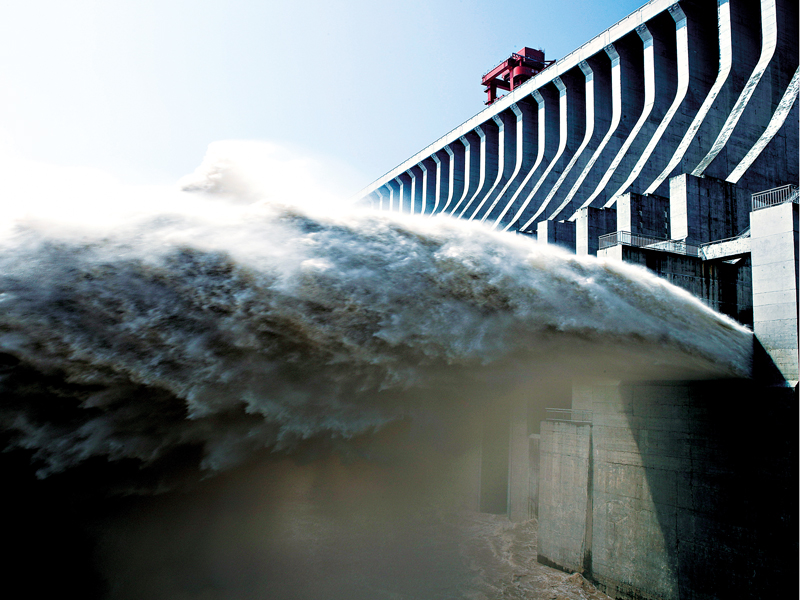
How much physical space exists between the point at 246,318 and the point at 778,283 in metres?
14.2

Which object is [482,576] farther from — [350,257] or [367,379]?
[350,257]

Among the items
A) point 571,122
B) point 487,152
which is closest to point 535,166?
point 571,122

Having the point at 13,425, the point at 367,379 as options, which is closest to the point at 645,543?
the point at 367,379

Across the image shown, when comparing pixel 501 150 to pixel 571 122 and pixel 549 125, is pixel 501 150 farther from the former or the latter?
pixel 571 122

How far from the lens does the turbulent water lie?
841 cm

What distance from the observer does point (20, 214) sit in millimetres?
8641

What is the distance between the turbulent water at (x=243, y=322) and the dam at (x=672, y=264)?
4.67 metres

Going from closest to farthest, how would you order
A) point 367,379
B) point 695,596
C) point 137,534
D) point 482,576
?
1. point 367,379
2. point 137,534
3. point 695,596
4. point 482,576

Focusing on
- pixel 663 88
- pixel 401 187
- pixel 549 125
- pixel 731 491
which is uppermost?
pixel 401 187

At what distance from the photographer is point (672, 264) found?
18.5m

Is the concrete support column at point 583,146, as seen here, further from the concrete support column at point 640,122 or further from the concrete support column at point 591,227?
the concrete support column at point 591,227

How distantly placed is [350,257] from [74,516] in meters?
7.52

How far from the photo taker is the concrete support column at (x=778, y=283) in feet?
48.1

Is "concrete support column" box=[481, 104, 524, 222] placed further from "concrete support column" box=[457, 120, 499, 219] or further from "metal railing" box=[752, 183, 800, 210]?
"metal railing" box=[752, 183, 800, 210]
